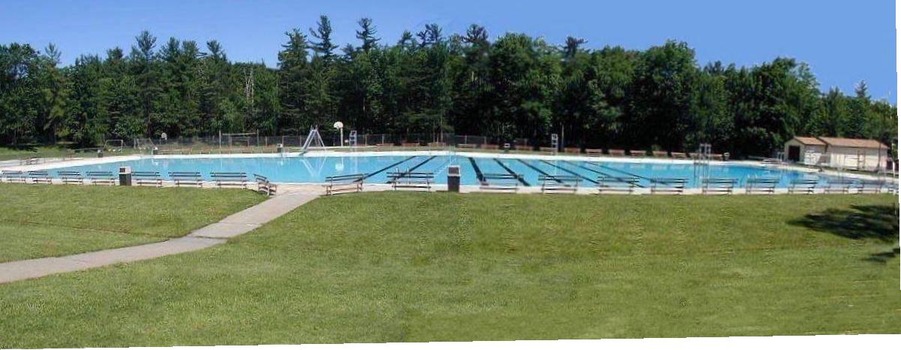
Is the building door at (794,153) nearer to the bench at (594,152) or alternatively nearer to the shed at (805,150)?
the shed at (805,150)

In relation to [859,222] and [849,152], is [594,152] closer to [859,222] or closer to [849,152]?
[849,152]

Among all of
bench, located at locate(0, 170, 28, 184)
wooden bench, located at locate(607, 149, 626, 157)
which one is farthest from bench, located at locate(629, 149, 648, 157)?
bench, located at locate(0, 170, 28, 184)

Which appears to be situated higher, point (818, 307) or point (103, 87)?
point (103, 87)

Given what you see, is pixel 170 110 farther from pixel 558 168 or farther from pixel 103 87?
pixel 558 168

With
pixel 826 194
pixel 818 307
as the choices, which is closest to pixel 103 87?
pixel 826 194

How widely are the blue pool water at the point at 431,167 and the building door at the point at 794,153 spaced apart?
170 inches

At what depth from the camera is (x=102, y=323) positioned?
6605 mm

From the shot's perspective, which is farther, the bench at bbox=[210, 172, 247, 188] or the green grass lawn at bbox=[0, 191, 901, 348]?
the bench at bbox=[210, 172, 247, 188]

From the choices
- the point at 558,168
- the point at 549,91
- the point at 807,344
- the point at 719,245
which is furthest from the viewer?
the point at 549,91

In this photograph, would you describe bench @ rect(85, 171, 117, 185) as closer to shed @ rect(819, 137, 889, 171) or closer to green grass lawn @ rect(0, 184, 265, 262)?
green grass lawn @ rect(0, 184, 265, 262)

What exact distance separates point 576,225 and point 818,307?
21.7 feet

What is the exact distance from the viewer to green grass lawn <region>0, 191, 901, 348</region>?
676 centimetres

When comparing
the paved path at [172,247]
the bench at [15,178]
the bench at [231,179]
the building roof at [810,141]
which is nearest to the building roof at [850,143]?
the building roof at [810,141]

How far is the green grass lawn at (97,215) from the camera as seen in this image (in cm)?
1178
